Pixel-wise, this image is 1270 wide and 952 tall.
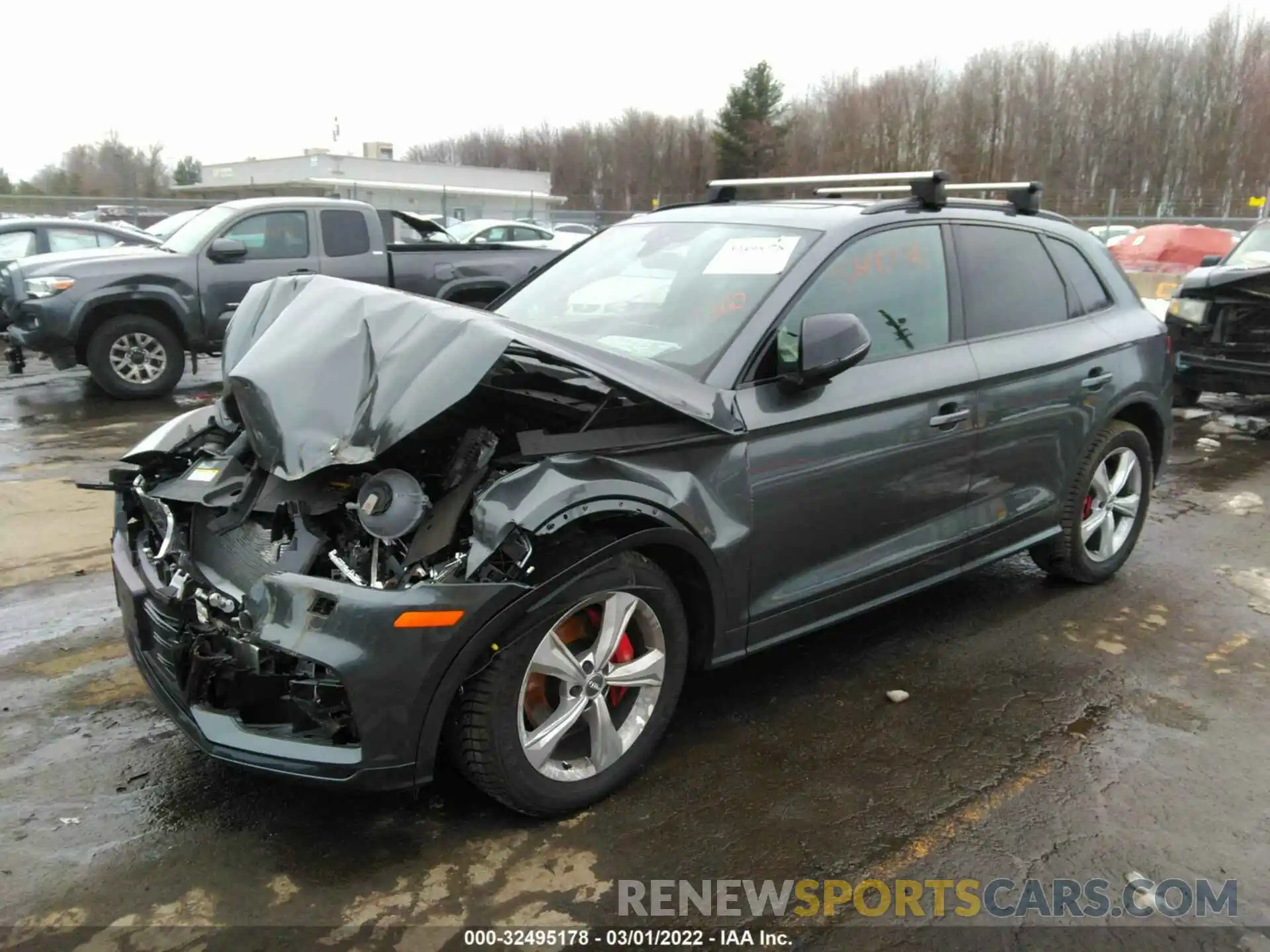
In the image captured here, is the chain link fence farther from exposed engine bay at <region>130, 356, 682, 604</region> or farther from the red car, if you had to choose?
exposed engine bay at <region>130, 356, 682, 604</region>

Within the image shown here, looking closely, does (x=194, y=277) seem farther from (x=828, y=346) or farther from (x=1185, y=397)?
(x=1185, y=397)

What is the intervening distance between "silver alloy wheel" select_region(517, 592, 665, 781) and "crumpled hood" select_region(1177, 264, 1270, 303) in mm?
8063

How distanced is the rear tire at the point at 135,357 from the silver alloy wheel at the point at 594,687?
8.32 metres

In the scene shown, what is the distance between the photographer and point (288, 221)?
10195 mm

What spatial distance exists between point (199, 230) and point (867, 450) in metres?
8.87

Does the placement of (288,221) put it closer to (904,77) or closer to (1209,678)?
(1209,678)

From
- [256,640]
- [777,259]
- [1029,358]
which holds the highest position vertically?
[777,259]

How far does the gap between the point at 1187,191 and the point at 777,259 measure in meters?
58.0

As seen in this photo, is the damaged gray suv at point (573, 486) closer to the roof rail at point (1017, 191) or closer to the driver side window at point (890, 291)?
the driver side window at point (890, 291)

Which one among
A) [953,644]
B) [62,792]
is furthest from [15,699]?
[953,644]

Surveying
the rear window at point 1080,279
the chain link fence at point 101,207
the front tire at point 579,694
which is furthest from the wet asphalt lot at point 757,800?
the chain link fence at point 101,207

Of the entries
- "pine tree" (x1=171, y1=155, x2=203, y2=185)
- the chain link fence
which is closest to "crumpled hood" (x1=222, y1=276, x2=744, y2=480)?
the chain link fence

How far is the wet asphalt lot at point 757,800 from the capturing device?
250 centimetres

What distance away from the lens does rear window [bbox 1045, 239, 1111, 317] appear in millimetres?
4566
